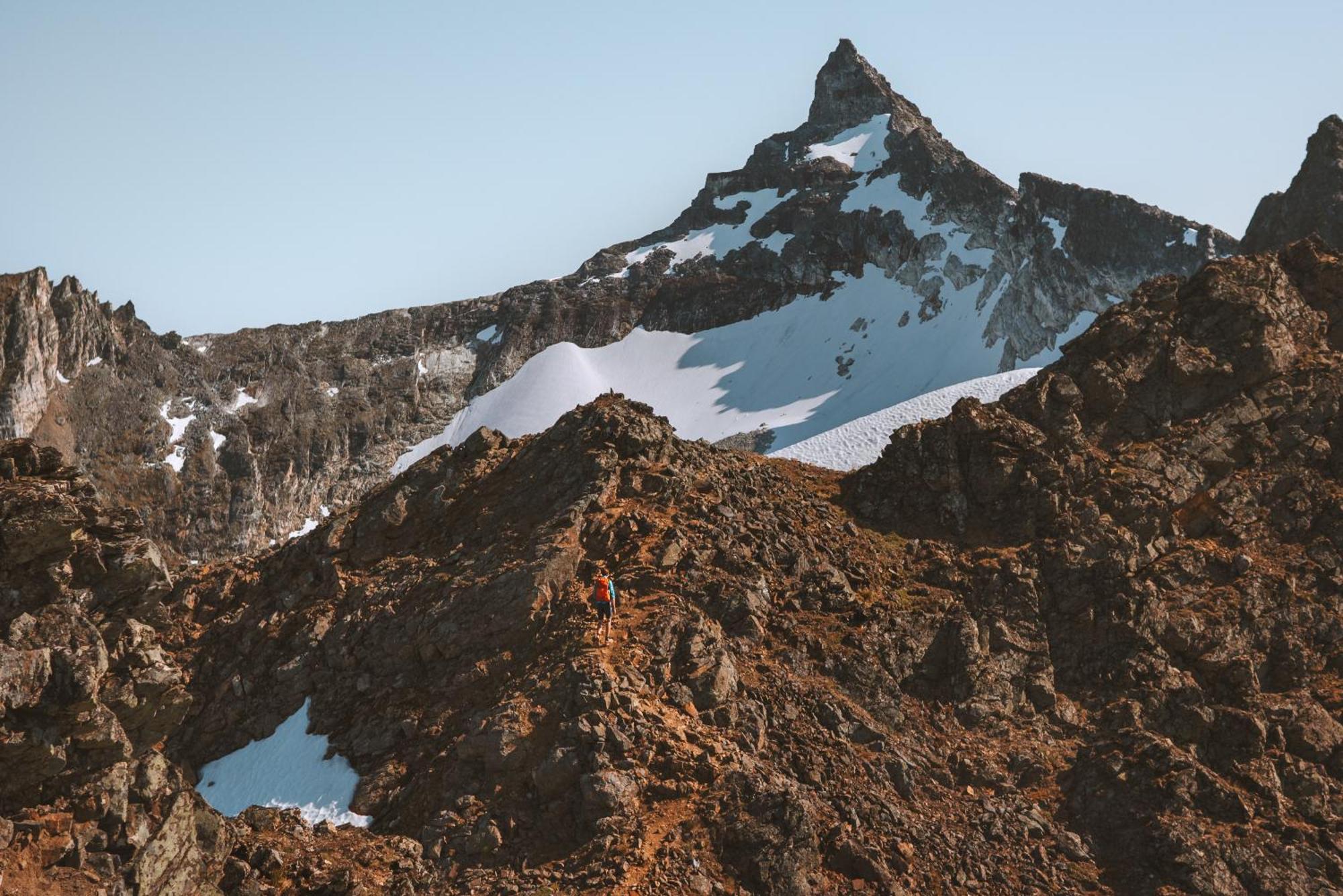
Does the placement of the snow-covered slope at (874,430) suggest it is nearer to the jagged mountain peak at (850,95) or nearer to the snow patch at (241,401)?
the snow patch at (241,401)

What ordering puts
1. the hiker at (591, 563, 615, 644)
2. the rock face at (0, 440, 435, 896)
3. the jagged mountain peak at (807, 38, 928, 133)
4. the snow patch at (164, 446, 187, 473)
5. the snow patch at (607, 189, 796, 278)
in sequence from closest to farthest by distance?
the rock face at (0, 440, 435, 896) → the hiker at (591, 563, 615, 644) → the snow patch at (164, 446, 187, 473) → the snow patch at (607, 189, 796, 278) → the jagged mountain peak at (807, 38, 928, 133)

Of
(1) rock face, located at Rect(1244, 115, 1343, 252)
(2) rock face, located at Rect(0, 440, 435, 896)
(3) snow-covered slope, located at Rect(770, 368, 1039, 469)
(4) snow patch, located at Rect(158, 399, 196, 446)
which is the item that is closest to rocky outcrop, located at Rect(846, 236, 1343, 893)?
(1) rock face, located at Rect(1244, 115, 1343, 252)

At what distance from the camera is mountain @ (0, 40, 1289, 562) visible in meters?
112

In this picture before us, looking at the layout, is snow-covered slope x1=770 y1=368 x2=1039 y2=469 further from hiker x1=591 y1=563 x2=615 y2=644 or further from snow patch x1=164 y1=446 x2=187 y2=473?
snow patch x1=164 y1=446 x2=187 y2=473

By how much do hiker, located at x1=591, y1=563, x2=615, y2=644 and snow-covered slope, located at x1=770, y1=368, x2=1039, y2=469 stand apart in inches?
1300

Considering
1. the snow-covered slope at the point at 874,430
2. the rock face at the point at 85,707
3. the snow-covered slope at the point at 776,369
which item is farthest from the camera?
the snow-covered slope at the point at 776,369

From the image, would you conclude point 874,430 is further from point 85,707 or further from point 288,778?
point 85,707

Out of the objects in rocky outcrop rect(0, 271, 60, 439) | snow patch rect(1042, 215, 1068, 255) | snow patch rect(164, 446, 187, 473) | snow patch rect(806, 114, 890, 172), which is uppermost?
snow patch rect(806, 114, 890, 172)

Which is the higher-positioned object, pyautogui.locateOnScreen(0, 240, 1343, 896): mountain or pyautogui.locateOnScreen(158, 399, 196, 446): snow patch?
pyautogui.locateOnScreen(158, 399, 196, 446): snow patch

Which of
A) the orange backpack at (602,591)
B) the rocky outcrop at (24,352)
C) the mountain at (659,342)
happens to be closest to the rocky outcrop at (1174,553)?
the orange backpack at (602,591)

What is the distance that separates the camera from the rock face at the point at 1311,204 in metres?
61.8

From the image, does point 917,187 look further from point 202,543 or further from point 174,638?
point 174,638

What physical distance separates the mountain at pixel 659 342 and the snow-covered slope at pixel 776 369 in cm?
32

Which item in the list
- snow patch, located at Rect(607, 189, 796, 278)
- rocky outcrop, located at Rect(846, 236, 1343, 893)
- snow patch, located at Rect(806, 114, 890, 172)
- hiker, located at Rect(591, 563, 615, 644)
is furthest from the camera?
snow patch, located at Rect(806, 114, 890, 172)
